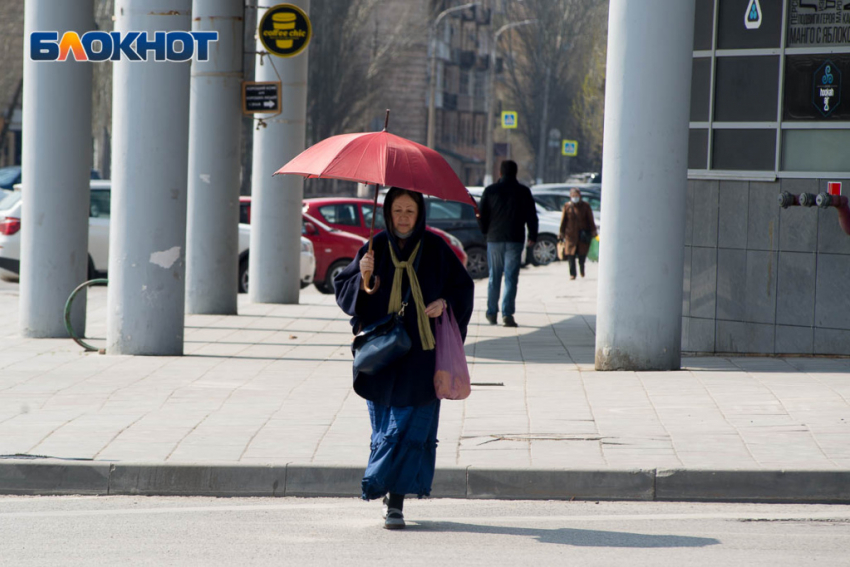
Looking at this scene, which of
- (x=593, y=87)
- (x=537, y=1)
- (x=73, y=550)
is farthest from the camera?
(x=537, y=1)

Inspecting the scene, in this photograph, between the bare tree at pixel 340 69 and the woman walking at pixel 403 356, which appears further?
the bare tree at pixel 340 69

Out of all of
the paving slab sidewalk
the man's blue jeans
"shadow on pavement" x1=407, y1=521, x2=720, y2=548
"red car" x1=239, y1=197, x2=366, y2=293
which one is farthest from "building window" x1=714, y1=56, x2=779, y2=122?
"red car" x1=239, y1=197, x2=366, y2=293

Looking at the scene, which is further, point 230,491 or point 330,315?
point 330,315

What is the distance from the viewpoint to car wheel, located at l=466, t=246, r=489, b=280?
2347 cm

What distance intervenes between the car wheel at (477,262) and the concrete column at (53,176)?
12041 mm

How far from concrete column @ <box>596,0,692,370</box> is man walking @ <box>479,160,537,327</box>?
3.92m

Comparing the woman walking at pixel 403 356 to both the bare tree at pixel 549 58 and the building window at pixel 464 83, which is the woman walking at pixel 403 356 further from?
the building window at pixel 464 83

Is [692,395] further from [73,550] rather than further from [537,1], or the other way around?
[537,1]

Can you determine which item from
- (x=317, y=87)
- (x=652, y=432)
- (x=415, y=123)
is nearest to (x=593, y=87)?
(x=415, y=123)

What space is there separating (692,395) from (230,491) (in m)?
3.68

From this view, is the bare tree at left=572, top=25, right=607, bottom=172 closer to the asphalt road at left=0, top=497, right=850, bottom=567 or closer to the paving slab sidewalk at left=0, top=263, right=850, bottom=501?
the paving slab sidewalk at left=0, top=263, right=850, bottom=501

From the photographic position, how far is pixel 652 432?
7.40 meters

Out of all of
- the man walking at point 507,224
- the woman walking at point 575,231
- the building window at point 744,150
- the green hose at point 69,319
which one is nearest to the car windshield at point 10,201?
the green hose at point 69,319

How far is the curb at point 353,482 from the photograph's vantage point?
20.8 ft
